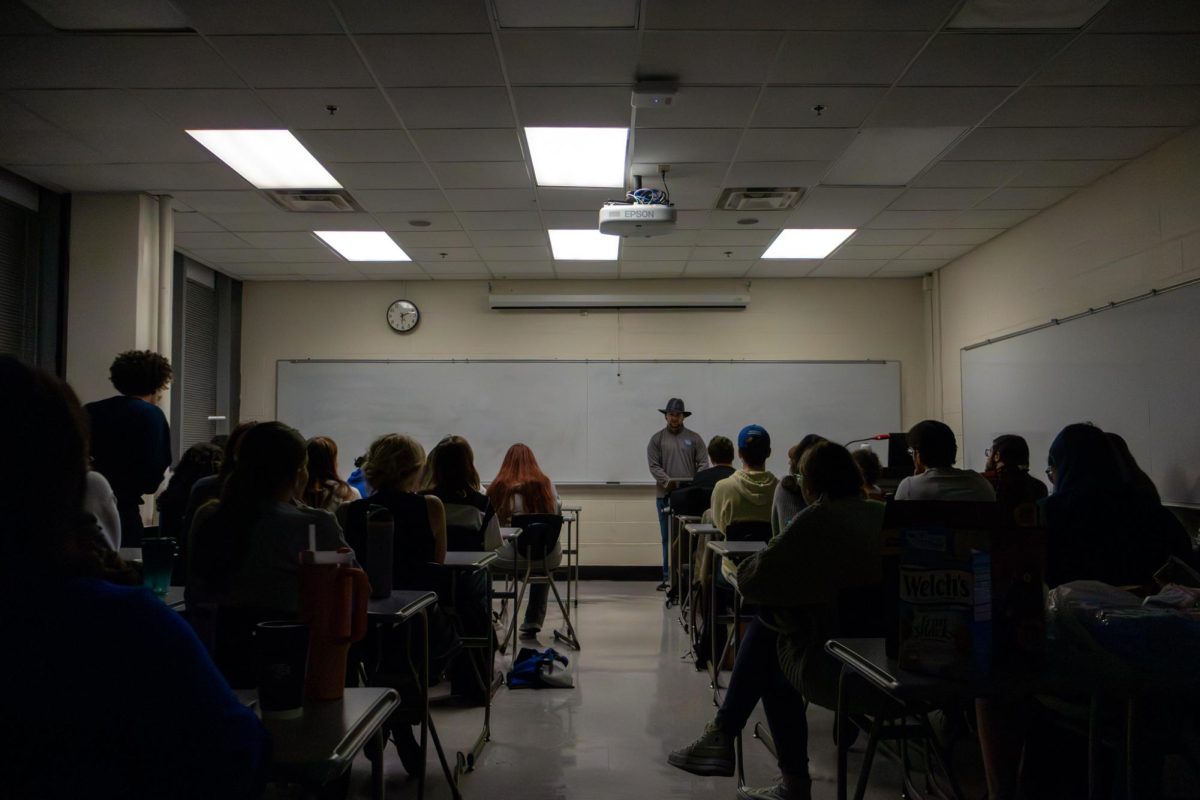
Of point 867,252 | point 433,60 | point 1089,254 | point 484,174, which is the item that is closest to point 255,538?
point 433,60

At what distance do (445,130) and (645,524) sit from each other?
4570 millimetres

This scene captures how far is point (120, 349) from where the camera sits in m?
5.09

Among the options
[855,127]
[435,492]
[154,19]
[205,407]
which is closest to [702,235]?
[855,127]

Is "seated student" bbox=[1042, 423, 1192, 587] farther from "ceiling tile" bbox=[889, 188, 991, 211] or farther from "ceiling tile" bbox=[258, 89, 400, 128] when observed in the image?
"ceiling tile" bbox=[258, 89, 400, 128]

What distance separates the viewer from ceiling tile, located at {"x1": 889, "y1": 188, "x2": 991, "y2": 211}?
17.0 ft

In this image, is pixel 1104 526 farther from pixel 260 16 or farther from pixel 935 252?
pixel 935 252

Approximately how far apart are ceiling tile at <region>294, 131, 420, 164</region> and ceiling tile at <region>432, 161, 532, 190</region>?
251 mm

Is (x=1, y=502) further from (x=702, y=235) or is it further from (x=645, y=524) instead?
(x=645, y=524)

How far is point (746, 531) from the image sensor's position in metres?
3.88

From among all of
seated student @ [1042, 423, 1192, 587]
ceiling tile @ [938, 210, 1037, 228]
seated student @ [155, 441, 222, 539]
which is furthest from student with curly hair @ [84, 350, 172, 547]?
ceiling tile @ [938, 210, 1037, 228]

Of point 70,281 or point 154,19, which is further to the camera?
point 70,281

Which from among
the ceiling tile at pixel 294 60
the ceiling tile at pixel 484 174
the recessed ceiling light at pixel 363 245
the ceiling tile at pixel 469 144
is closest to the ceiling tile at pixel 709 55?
the ceiling tile at pixel 469 144

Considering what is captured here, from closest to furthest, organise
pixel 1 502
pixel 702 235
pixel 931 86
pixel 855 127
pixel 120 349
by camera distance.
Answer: pixel 1 502, pixel 931 86, pixel 855 127, pixel 120 349, pixel 702 235

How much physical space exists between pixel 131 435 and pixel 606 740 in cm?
236
